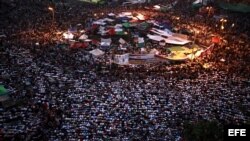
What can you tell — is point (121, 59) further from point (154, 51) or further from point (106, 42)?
point (106, 42)

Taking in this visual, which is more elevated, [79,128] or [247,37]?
[247,37]

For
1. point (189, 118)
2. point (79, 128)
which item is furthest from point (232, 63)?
point (79, 128)

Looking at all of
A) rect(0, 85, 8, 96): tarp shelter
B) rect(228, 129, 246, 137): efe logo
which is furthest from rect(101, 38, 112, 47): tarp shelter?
rect(228, 129, 246, 137): efe logo

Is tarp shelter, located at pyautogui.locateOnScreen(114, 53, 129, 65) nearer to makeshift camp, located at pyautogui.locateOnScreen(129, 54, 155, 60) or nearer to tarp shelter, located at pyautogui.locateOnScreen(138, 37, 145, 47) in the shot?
makeshift camp, located at pyautogui.locateOnScreen(129, 54, 155, 60)

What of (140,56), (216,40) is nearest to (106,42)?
(140,56)

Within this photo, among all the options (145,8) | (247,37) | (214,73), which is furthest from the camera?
(145,8)

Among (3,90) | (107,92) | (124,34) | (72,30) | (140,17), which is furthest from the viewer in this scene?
(140,17)

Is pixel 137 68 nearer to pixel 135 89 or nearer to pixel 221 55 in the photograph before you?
pixel 135 89

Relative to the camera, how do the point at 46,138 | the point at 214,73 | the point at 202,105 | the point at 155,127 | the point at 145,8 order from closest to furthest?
1. the point at 46,138
2. the point at 155,127
3. the point at 202,105
4. the point at 214,73
5. the point at 145,8
